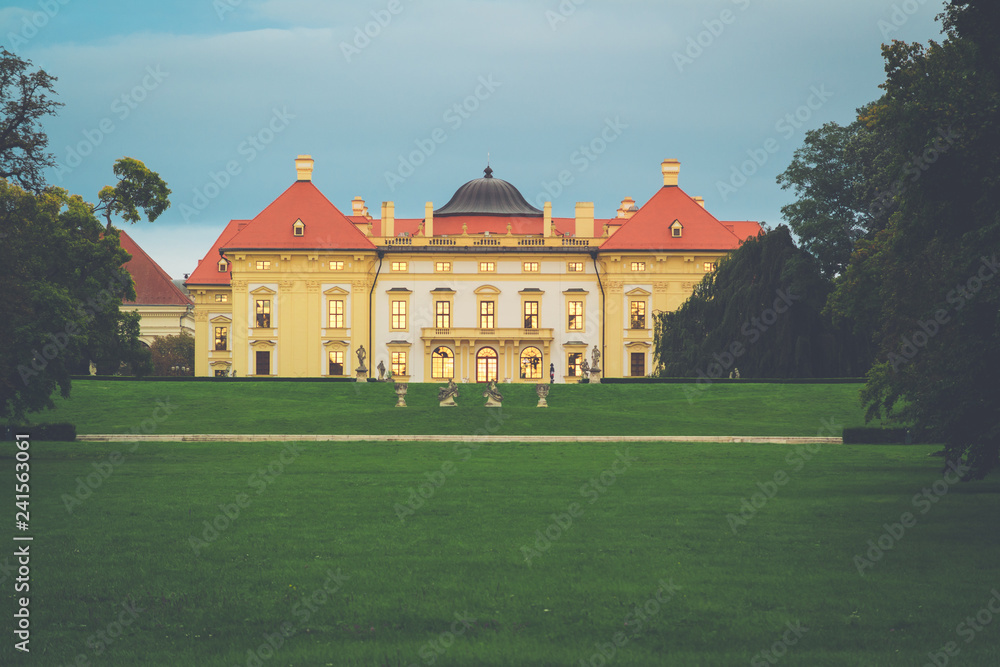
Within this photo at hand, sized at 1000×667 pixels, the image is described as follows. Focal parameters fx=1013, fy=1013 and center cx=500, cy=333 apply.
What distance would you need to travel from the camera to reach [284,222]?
6706 cm

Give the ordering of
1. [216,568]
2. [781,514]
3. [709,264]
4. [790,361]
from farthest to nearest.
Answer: [709,264]
[790,361]
[781,514]
[216,568]

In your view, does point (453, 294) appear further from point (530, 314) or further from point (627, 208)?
point (627, 208)

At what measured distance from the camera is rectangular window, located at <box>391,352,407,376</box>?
66688 millimetres

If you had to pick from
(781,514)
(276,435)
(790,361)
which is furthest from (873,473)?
(790,361)

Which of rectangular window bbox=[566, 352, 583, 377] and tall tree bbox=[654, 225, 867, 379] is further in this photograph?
rectangular window bbox=[566, 352, 583, 377]

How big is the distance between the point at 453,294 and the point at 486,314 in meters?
2.56

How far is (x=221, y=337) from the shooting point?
70000 mm

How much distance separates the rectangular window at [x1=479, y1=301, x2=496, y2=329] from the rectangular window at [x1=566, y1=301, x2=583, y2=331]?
16.5ft

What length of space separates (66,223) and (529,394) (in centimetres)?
1920

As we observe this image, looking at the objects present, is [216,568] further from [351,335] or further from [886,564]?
[351,335]
